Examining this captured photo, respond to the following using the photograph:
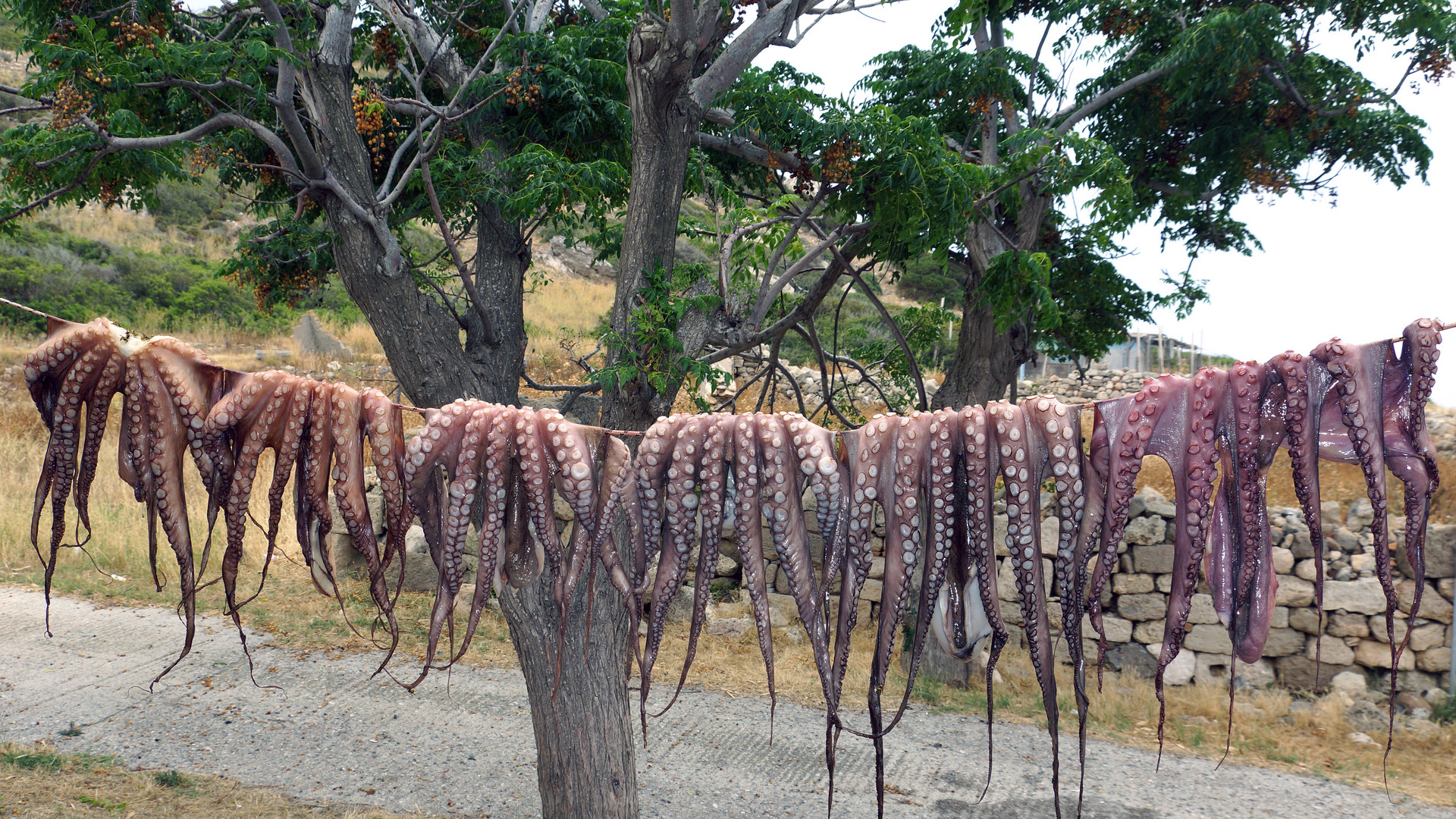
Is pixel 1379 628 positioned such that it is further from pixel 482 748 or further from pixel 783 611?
pixel 482 748

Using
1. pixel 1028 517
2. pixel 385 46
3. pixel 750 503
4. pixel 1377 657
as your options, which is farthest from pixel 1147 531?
pixel 385 46

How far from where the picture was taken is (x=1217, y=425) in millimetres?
2107

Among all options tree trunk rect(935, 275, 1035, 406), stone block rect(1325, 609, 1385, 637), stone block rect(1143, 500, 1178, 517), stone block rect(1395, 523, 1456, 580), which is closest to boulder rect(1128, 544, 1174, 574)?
stone block rect(1143, 500, 1178, 517)

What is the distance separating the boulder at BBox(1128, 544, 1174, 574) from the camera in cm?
941

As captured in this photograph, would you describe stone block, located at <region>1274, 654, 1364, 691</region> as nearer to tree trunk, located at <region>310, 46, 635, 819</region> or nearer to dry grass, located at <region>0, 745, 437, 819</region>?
tree trunk, located at <region>310, 46, 635, 819</region>

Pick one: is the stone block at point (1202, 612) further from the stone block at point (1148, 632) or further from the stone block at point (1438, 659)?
the stone block at point (1438, 659)

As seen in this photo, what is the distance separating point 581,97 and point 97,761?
21.2ft

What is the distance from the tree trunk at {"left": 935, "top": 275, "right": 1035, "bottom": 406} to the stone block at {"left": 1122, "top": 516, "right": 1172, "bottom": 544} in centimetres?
260

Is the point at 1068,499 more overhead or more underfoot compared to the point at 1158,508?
more overhead

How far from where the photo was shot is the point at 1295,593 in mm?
8906

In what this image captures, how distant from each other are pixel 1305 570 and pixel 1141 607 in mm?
1764

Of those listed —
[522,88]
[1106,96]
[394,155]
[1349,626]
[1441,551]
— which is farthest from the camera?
[1349,626]

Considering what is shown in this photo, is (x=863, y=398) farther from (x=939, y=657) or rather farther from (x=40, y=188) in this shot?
(x=40, y=188)

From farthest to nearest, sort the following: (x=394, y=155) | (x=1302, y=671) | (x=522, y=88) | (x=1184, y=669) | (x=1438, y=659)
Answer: (x=1184, y=669)
(x=1302, y=671)
(x=1438, y=659)
(x=522, y=88)
(x=394, y=155)
